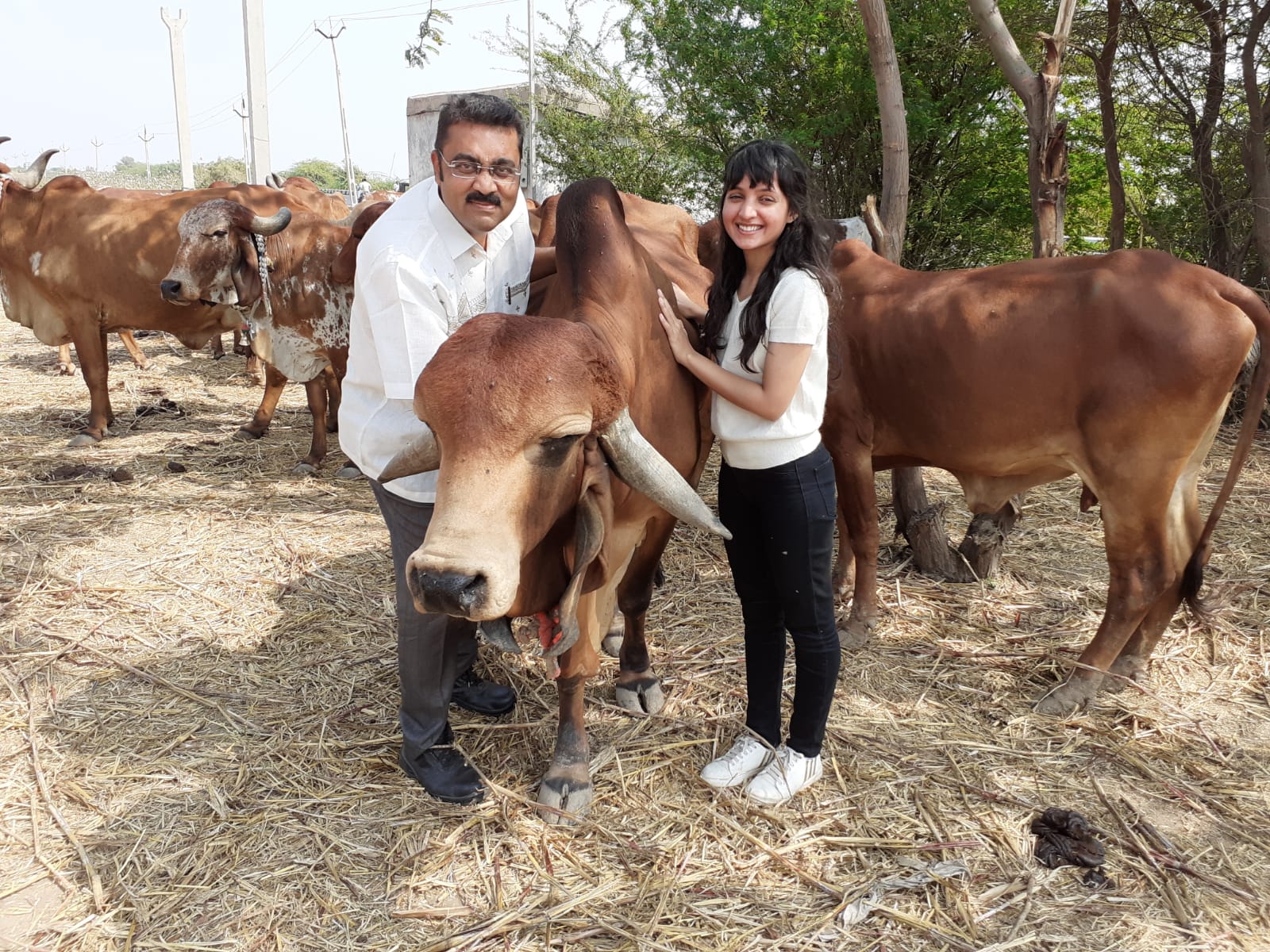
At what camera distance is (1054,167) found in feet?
15.2

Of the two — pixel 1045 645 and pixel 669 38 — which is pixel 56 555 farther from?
pixel 669 38

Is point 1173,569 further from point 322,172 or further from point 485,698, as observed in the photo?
point 322,172

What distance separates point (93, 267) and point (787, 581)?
722 centimetres

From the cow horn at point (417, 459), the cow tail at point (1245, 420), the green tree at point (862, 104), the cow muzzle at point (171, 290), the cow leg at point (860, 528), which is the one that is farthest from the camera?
the green tree at point (862, 104)

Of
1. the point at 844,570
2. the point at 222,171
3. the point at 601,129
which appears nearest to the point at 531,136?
the point at 601,129

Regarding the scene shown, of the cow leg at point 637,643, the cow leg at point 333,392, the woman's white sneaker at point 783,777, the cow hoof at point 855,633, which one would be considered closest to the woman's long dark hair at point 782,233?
the cow leg at point 637,643

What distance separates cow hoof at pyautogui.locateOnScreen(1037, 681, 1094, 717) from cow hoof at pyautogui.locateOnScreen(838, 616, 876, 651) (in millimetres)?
836

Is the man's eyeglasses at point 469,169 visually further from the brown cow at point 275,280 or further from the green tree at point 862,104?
the green tree at point 862,104

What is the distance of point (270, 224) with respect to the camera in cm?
636

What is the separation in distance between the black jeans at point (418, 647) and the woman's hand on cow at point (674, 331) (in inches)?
36.8

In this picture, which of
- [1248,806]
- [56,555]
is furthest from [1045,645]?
[56,555]

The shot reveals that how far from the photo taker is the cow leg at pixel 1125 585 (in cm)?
348

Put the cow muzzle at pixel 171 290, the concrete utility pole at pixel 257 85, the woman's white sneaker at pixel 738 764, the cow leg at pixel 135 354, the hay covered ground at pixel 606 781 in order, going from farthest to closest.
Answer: the concrete utility pole at pixel 257 85 → the cow leg at pixel 135 354 → the cow muzzle at pixel 171 290 → the woman's white sneaker at pixel 738 764 → the hay covered ground at pixel 606 781

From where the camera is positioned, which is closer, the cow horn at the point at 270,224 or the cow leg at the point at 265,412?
the cow horn at the point at 270,224
